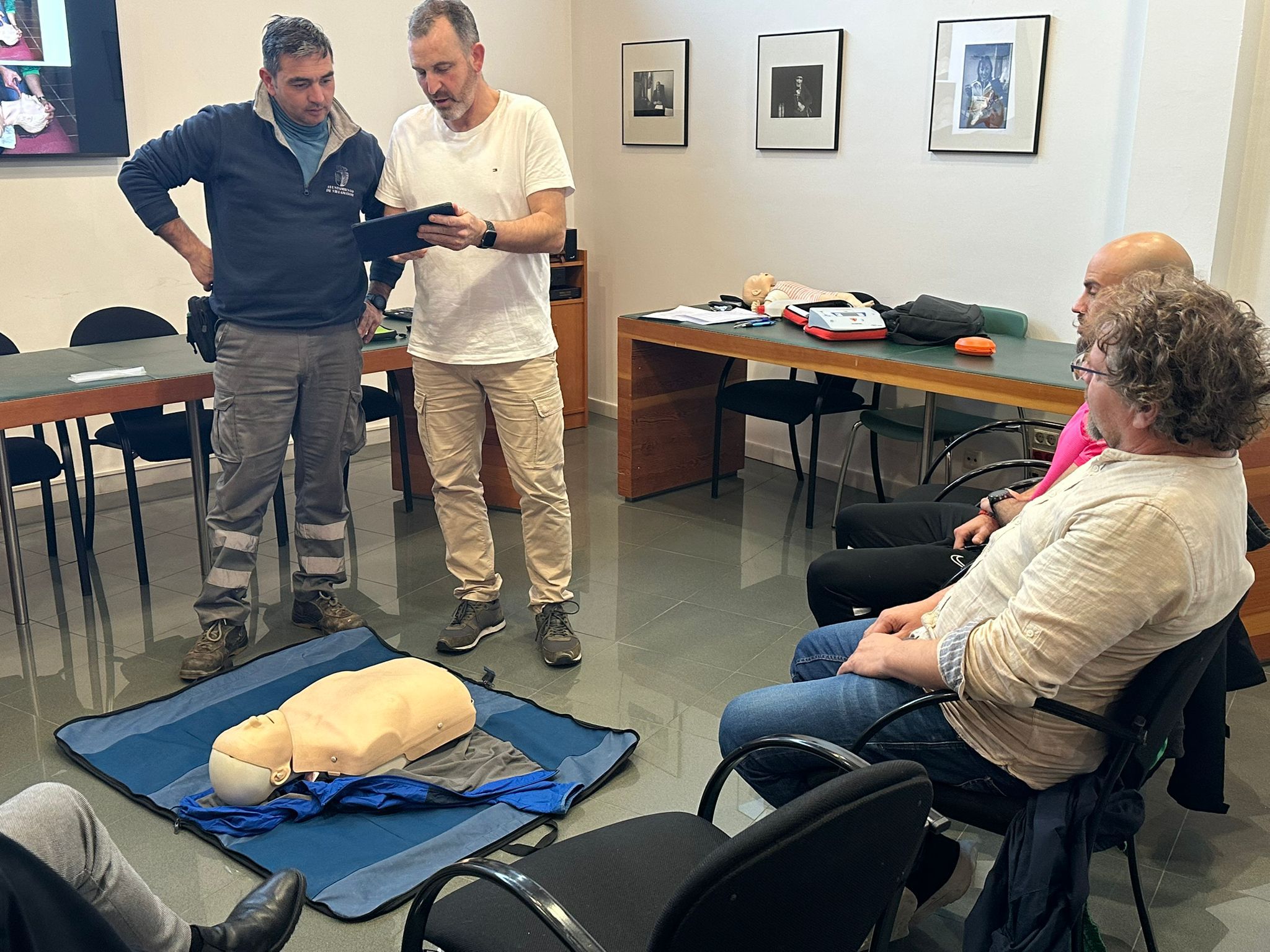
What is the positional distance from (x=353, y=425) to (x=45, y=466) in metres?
1.11

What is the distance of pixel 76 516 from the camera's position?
142 inches

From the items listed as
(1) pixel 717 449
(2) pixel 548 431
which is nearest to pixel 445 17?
(2) pixel 548 431

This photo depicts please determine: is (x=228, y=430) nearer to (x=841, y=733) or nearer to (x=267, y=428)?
(x=267, y=428)

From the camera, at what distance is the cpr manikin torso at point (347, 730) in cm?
246

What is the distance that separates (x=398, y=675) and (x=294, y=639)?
2.67 ft

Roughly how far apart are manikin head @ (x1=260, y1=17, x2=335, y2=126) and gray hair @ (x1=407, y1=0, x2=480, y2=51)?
242 millimetres

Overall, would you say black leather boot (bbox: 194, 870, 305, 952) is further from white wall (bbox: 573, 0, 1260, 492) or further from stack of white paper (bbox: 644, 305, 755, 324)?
white wall (bbox: 573, 0, 1260, 492)

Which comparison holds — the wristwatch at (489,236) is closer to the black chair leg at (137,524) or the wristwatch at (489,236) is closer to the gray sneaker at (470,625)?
the gray sneaker at (470,625)

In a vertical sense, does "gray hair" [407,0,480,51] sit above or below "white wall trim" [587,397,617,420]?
above

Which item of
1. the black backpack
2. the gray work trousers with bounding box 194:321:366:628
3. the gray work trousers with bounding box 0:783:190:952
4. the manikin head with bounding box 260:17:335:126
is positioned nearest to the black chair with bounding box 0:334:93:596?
the gray work trousers with bounding box 194:321:366:628

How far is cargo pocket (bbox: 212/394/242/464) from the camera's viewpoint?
3.14 m

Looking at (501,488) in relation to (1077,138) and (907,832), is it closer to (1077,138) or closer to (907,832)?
(1077,138)

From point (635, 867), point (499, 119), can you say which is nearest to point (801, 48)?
point (499, 119)

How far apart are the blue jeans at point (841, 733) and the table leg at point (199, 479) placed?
7.27 ft
